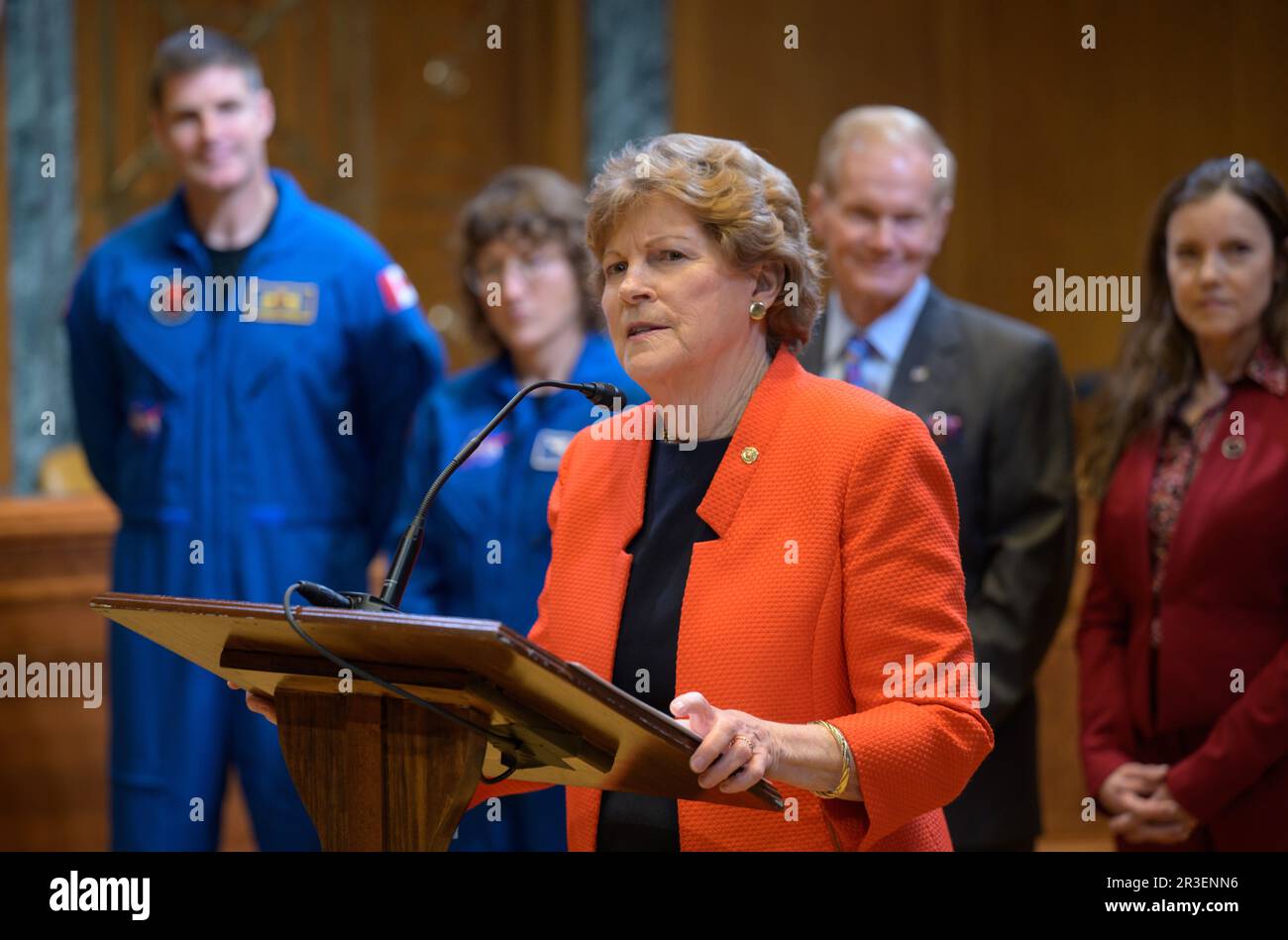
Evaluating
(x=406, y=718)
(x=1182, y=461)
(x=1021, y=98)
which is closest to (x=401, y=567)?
(x=406, y=718)

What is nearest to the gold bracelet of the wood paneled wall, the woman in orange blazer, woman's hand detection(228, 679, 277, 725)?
the woman in orange blazer

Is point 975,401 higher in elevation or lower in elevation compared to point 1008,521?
higher

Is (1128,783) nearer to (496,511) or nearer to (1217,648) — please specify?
(1217,648)

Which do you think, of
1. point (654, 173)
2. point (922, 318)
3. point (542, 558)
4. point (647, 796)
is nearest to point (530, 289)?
point (542, 558)

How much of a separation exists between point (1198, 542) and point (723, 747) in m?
1.35

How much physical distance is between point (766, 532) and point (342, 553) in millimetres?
1810

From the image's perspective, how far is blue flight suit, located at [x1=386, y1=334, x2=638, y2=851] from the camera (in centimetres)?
309

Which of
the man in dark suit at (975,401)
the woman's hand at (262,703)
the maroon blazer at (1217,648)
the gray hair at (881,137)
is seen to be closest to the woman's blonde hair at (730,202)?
the woman's hand at (262,703)

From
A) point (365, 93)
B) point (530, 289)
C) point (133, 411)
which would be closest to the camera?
point (530, 289)

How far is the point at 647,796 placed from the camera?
1894mm

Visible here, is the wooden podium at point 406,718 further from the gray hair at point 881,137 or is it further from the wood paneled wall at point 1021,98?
the wood paneled wall at point 1021,98

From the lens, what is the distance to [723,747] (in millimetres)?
1559

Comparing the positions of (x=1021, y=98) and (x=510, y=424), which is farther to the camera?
(x=1021, y=98)

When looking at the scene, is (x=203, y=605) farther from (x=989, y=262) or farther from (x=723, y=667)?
(x=989, y=262)
